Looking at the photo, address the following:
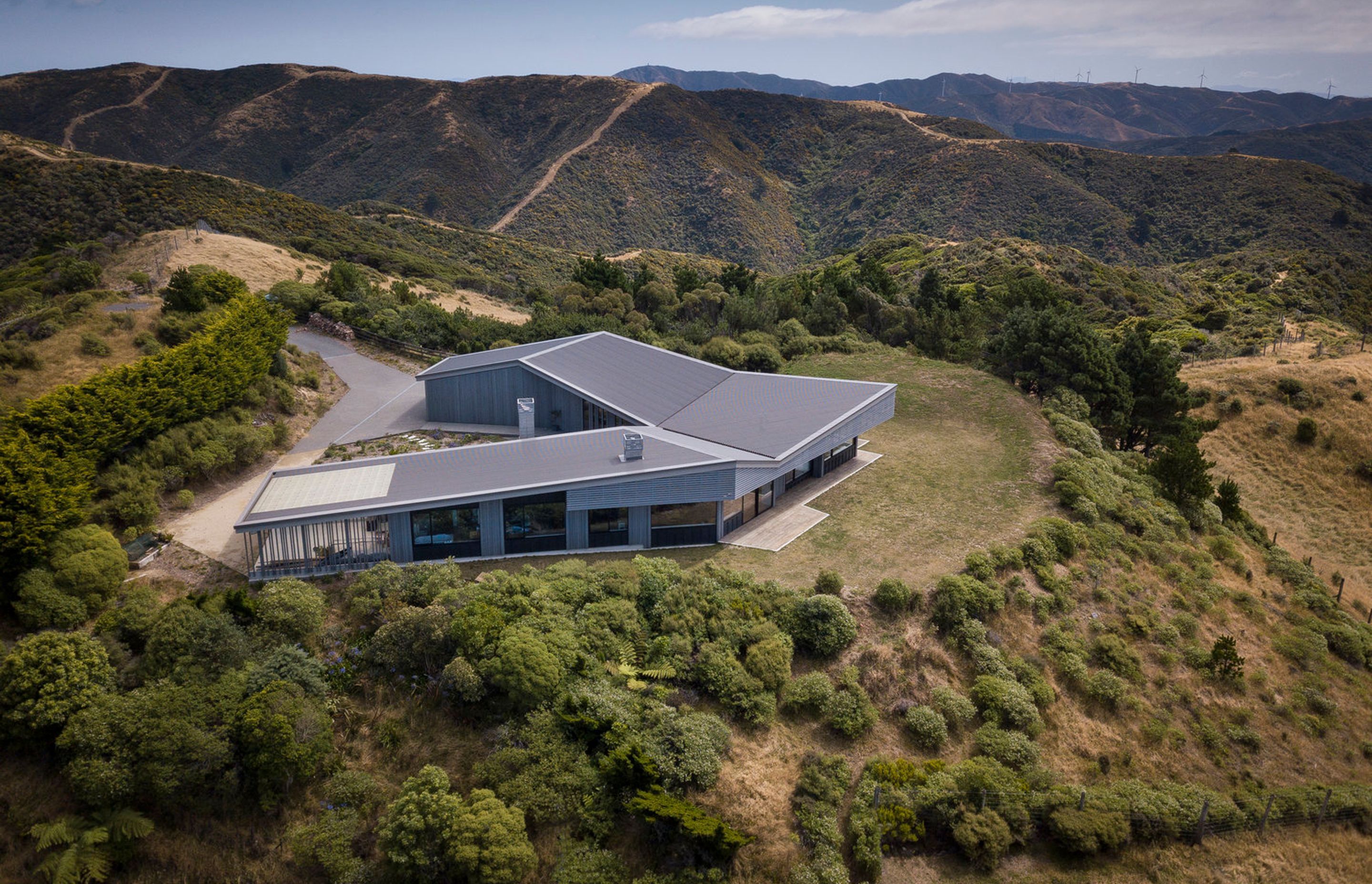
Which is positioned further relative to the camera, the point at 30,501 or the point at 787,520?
the point at 787,520

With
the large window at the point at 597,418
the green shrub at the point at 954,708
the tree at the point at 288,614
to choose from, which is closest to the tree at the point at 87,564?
the tree at the point at 288,614

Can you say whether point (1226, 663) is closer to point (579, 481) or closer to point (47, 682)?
point (579, 481)

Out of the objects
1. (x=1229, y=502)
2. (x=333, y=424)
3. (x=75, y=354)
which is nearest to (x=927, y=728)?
(x=1229, y=502)

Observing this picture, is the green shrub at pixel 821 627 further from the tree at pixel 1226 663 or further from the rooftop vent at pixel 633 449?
the tree at pixel 1226 663

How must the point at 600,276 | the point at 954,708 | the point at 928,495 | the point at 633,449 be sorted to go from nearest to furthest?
the point at 954,708 < the point at 633,449 < the point at 928,495 < the point at 600,276

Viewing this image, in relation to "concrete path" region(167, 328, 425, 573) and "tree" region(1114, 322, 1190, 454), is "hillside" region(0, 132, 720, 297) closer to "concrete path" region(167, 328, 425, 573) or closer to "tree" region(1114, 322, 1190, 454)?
"concrete path" region(167, 328, 425, 573)

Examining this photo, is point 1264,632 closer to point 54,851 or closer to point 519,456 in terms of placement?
point 519,456

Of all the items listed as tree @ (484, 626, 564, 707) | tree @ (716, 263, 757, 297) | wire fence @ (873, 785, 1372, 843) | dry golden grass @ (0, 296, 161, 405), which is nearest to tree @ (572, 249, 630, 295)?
tree @ (716, 263, 757, 297)
